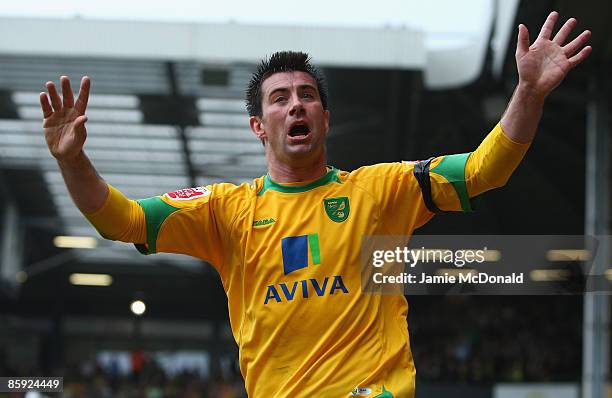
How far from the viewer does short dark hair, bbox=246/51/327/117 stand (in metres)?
4.38

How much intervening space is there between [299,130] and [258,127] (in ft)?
1.03

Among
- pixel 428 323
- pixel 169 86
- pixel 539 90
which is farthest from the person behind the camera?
pixel 428 323

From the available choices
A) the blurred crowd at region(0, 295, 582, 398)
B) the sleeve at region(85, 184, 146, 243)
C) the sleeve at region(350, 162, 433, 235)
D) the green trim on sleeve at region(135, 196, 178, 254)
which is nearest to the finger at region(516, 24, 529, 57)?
the sleeve at region(350, 162, 433, 235)

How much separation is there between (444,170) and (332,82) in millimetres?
15371

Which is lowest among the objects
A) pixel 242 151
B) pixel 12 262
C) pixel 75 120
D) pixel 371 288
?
pixel 12 262

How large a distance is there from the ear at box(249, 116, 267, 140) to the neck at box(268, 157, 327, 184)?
200 mm

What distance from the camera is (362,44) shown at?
1822cm

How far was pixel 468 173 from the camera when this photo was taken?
3.92 meters

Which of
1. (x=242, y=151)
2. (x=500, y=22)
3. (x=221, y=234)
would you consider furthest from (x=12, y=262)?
(x=221, y=234)

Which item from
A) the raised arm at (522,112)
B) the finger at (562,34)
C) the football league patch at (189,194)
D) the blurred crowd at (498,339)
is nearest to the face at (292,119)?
the football league patch at (189,194)

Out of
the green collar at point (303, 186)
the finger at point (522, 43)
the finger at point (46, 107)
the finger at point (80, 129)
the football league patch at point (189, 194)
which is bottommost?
the football league patch at point (189, 194)

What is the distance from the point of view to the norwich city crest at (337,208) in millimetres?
4031

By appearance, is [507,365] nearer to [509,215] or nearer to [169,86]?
[509,215]

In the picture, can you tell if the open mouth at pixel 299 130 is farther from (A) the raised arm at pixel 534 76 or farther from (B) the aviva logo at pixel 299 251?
(A) the raised arm at pixel 534 76
